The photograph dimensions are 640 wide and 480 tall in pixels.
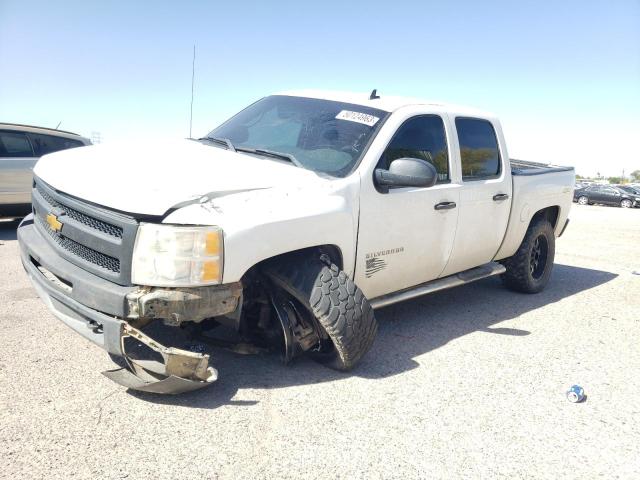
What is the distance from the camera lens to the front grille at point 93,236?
8.89 ft

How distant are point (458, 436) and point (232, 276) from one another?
4.86 feet

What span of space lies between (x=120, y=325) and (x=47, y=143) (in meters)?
7.30

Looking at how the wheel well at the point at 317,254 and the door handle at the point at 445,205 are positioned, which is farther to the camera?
the door handle at the point at 445,205

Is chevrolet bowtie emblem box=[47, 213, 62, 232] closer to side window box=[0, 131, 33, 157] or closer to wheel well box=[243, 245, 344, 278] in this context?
wheel well box=[243, 245, 344, 278]

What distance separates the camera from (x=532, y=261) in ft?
19.4

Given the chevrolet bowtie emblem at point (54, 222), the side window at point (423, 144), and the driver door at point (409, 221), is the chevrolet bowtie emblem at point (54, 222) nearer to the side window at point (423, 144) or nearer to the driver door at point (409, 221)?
the driver door at point (409, 221)

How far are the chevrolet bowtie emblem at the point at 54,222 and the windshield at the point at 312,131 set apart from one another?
1.41m

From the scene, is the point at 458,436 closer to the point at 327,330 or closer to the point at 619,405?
the point at 327,330

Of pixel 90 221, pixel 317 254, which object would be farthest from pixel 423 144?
pixel 90 221

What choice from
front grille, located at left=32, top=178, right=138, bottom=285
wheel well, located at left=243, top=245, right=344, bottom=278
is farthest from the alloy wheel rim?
front grille, located at left=32, top=178, right=138, bottom=285

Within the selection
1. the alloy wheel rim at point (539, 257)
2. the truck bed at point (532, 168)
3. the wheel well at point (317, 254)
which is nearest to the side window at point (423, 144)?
the wheel well at point (317, 254)

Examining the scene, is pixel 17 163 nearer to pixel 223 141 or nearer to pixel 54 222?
pixel 223 141

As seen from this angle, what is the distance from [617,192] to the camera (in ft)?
104

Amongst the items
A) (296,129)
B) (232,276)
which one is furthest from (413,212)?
(232,276)
